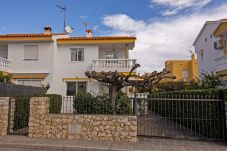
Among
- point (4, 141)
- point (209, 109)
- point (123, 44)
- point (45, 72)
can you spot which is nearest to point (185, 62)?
point (123, 44)

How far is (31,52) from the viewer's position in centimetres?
2056

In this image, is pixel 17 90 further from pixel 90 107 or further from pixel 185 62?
pixel 185 62

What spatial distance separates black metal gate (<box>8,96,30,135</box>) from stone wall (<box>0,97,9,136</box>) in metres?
0.21

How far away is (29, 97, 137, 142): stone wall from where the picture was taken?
883 cm

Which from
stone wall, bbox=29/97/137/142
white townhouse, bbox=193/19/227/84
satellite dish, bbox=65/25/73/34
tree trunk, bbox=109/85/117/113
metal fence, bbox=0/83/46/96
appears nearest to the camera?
stone wall, bbox=29/97/137/142

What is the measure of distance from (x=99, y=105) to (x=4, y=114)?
13.5ft

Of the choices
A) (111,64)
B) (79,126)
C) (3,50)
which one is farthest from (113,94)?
(3,50)

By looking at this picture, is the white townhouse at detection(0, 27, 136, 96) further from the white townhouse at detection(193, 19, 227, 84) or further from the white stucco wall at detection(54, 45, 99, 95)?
the white townhouse at detection(193, 19, 227, 84)

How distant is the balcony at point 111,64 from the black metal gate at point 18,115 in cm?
958

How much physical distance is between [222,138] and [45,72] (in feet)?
51.1

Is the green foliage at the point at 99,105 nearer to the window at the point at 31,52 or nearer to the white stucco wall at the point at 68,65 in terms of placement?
the white stucco wall at the point at 68,65

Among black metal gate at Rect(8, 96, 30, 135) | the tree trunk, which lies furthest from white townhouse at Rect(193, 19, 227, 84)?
black metal gate at Rect(8, 96, 30, 135)

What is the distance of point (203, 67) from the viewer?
27.8 metres

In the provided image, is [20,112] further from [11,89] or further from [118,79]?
[118,79]
